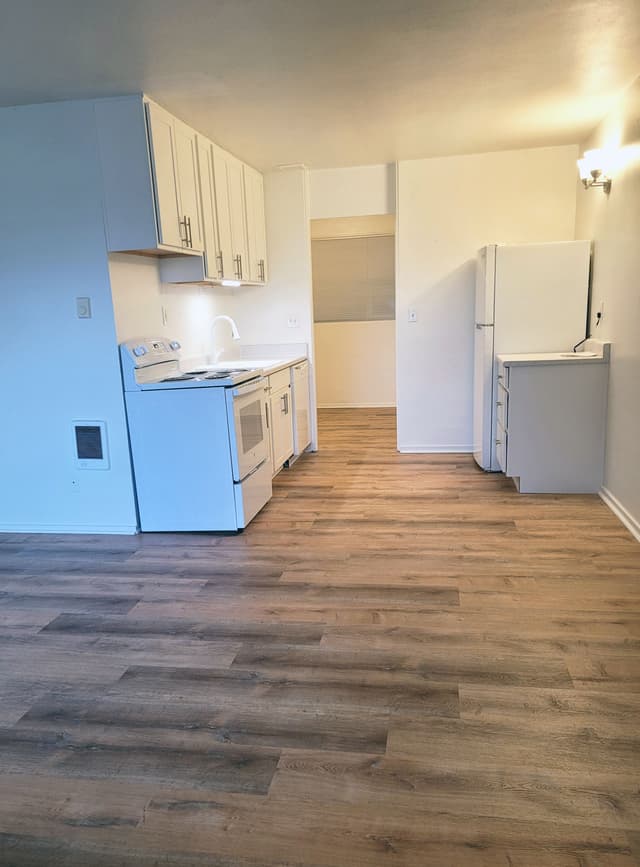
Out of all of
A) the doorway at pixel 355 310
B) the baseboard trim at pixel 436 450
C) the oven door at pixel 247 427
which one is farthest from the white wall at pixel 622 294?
the doorway at pixel 355 310

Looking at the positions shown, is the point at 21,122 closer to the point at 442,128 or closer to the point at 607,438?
the point at 442,128

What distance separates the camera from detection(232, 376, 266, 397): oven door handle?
3354 millimetres

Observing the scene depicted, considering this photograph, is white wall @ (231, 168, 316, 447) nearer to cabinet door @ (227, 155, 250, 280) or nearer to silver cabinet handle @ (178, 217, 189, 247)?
cabinet door @ (227, 155, 250, 280)

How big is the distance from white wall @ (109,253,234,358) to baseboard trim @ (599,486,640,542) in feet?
9.82

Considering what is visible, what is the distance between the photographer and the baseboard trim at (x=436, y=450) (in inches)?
203

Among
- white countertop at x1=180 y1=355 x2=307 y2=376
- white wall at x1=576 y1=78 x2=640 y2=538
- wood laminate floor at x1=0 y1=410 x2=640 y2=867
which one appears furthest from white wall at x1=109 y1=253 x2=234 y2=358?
white wall at x1=576 y1=78 x2=640 y2=538

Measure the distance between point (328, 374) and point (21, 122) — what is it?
15.9ft

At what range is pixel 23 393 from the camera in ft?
11.3

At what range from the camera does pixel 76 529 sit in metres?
A: 3.60

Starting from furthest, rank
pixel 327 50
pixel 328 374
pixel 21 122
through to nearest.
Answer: pixel 328 374
pixel 21 122
pixel 327 50

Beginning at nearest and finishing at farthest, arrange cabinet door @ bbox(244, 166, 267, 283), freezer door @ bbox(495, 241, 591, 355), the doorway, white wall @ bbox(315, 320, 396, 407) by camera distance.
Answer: freezer door @ bbox(495, 241, 591, 355) < cabinet door @ bbox(244, 166, 267, 283) < the doorway < white wall @ bbox(315, 320, 396, 407)

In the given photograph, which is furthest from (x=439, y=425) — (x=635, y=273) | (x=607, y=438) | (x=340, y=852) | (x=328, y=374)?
(x=340, y=852)

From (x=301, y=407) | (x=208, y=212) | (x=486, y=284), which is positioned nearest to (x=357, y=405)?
(x=301, y=407)

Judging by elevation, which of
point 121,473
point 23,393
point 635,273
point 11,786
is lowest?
point 11,786
